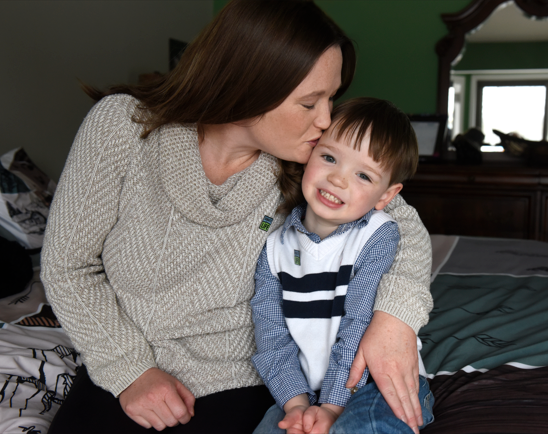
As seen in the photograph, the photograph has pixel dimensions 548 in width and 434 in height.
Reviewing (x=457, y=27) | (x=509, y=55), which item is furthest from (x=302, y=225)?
(x=457, y=27)

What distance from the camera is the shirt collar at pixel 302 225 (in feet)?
3.61

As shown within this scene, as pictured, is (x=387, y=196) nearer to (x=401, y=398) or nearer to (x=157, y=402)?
(x=401, y=398)

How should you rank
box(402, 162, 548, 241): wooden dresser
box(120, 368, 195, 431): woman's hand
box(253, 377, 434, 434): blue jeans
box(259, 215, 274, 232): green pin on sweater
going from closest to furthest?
box(253, 377, 434, 434): blue jeans → box(120, 368, 195, 431): woman's hand → box(259, 215, 274, 232): green pin on sweater → box(402, 162, 548, 241): wooden dresser

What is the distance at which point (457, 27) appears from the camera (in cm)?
352

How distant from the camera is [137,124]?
1.13 meters

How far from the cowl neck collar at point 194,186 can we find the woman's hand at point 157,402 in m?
0.34

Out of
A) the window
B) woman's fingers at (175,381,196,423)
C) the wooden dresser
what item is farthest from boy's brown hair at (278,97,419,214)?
the window

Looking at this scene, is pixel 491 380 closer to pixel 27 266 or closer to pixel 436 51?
pixel 27 266

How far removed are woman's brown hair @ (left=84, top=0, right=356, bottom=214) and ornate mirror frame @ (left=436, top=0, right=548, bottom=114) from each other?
2680 millimetres

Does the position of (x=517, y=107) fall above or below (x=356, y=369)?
above

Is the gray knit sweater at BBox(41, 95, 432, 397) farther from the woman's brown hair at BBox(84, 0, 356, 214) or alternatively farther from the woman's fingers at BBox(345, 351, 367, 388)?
the woman's fingers at BBox(345, 351, 367, 388)

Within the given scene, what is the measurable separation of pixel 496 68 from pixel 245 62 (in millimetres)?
2726

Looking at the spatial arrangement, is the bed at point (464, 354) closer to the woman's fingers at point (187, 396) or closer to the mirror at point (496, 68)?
the woman's fingers at point (187, 396)

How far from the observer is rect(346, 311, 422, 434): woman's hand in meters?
0.91
